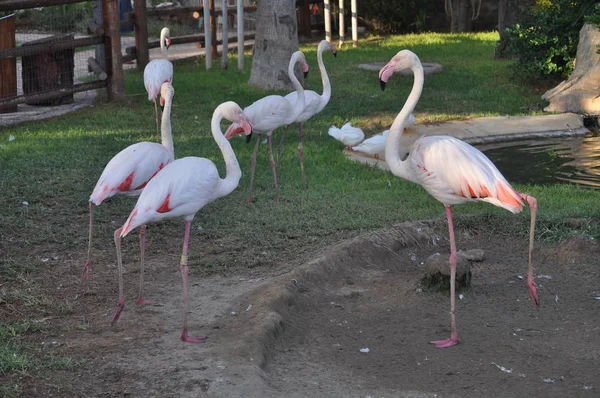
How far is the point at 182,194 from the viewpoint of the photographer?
507 cm

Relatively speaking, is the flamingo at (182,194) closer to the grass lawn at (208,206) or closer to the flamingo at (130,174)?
the flamingo at (130,174)

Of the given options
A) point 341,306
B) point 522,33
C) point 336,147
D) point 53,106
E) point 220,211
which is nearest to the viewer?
point 341,306

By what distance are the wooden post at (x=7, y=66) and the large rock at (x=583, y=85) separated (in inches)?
281

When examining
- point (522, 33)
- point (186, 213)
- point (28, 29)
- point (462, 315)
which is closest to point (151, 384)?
point (186, 213)

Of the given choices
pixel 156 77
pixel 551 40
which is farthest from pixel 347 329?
pixel 551 40

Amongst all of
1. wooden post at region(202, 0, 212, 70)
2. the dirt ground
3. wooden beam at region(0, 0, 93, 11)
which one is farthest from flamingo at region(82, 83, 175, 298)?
wooden post at region(202, 0, 212, 70)

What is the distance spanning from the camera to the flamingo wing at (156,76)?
1002 cm

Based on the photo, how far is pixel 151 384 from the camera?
13.9ft

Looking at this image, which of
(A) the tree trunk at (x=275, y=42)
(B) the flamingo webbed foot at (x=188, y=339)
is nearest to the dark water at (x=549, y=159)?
(A) the tree trunk at (x=275, y=42)

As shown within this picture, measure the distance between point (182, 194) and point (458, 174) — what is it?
5.42 feet

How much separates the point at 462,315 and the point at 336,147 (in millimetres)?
4525

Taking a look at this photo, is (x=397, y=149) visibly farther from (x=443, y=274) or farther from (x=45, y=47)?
(x=45, y=47)

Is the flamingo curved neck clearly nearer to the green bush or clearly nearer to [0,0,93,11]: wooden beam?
[0,0,93,11]: wooden beam

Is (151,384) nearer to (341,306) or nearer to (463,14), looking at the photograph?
(341,306)
